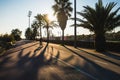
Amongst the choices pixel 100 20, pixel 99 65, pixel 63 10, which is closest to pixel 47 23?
pixel 63 10

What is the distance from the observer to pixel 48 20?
86.2 m

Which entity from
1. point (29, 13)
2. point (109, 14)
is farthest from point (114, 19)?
point (29, 13)

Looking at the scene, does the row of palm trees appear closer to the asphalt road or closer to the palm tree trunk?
the palm tree trunk

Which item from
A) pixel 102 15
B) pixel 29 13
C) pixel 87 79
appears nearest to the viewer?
pixel 87 79

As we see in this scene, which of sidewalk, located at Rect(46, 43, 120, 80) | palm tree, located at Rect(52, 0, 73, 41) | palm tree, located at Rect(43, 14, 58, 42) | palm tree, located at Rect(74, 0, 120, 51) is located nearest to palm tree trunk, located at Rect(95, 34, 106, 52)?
palm tree, located at Rect(74, 0, 120, 51)

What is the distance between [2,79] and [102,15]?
2113 centimetres

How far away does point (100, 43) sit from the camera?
96.5ft

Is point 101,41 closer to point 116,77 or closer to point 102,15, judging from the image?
point 102,15

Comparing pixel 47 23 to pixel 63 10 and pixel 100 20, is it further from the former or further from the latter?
pixel 100 20

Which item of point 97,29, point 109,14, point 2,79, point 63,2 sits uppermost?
point 63,2

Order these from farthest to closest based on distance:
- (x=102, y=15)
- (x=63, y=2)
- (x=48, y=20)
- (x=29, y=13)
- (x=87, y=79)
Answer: (x=29, y=13) < (x=48, y=20) < (x=63, y=2) < (x=102, y=15) < (x=87, y=79)

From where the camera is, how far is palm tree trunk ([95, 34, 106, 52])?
95.4 ft

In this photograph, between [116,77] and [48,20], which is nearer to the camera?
[116,77]

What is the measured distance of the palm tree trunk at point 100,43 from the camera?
2907 cm
